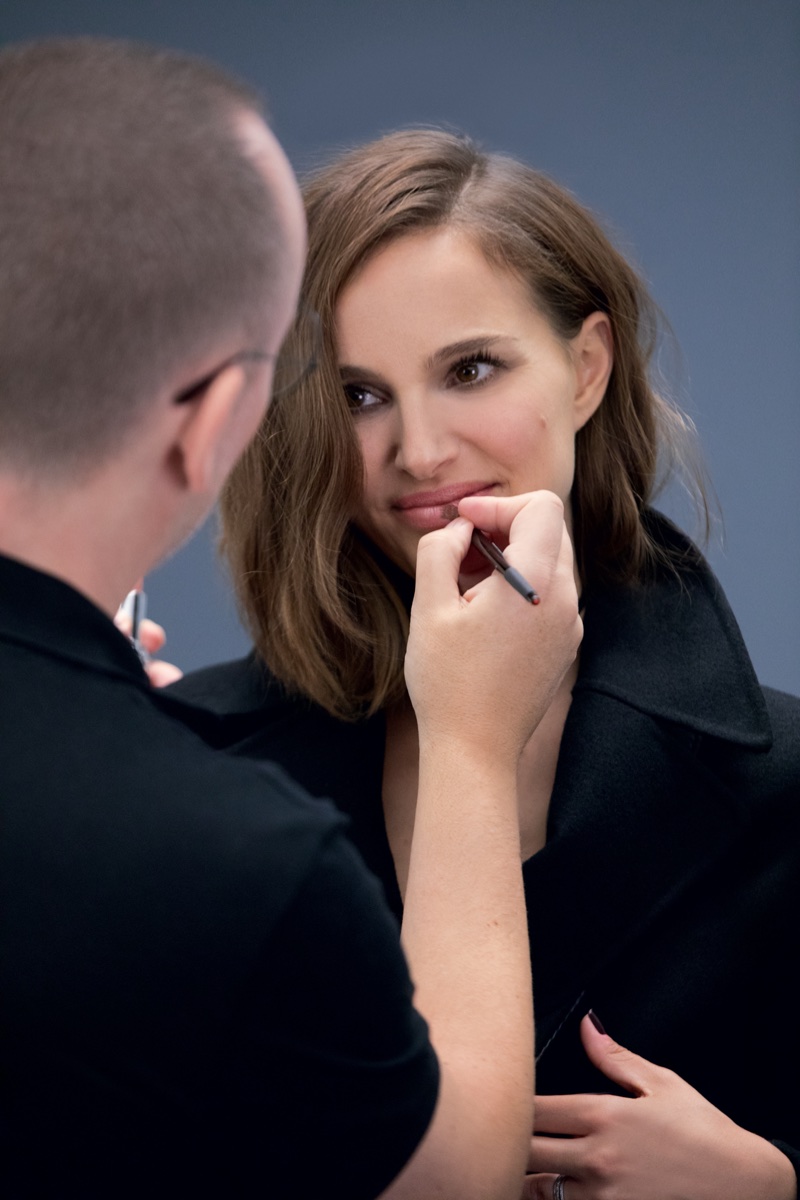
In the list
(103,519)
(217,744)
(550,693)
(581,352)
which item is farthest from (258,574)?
(103,519)

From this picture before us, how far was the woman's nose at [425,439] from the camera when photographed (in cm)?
131

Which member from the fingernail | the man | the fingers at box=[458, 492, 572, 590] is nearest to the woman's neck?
the fingernail

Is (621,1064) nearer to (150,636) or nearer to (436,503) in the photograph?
(436,503)

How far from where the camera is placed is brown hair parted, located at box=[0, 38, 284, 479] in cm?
70

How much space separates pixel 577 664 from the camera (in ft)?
4.79

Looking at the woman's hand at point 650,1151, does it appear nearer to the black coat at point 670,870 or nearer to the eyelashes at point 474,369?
the black coat at point 670,870

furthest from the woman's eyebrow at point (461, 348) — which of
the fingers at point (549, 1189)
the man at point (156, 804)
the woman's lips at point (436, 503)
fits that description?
the fingers at point (549, 1189)

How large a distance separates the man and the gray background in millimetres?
1810

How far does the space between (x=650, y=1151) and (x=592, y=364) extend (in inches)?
31.8

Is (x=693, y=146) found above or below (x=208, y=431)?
below

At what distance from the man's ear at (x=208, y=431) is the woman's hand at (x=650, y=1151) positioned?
25.2 inches

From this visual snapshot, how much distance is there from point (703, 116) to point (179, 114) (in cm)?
206

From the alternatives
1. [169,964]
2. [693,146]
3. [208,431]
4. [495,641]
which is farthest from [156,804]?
[693,146]

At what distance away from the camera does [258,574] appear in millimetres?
1501
